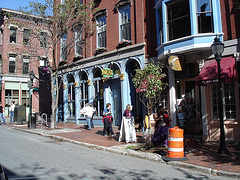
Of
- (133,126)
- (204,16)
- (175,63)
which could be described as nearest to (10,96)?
(133,126)

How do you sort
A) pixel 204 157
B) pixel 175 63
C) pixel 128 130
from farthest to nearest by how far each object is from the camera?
pixel 175 63
pixel 128 130
pixel 204 157

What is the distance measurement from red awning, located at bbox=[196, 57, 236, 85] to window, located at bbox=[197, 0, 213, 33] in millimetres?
1677

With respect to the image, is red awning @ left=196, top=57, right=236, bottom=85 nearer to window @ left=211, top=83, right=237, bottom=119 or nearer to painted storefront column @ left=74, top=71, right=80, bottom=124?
window @ left=211, top=83, right=237, bottom=119

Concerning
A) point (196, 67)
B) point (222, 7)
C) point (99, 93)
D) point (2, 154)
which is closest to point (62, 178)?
point (2, 154)

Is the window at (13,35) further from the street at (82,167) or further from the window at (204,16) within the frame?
the window at (204,16)

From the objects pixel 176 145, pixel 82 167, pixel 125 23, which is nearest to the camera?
pixel 82 167

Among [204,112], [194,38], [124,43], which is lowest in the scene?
[204,112]

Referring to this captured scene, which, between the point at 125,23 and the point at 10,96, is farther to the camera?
the point at 10,96

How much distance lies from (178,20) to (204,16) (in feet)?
4.48

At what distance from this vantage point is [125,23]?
15109 mm

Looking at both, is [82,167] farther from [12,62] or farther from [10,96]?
[12,62]

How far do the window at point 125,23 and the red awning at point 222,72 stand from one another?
6415mm

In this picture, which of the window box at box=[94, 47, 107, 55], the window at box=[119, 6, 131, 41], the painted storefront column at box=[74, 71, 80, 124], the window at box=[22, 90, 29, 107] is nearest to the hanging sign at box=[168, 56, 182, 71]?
the window at box=[119, 6, 131, 41]

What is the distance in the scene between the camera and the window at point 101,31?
16812 millimetres
